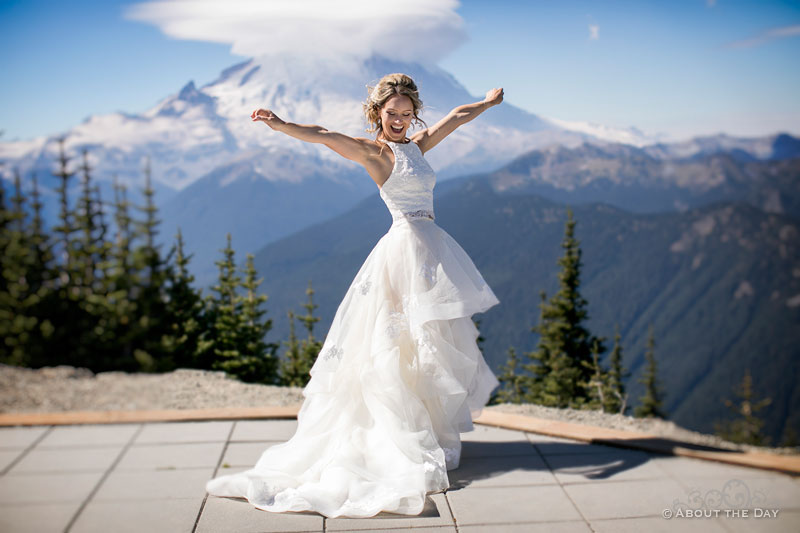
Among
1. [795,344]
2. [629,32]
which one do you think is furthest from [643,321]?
[629,32]

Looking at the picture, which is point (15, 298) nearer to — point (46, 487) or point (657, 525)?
point (46, 487)

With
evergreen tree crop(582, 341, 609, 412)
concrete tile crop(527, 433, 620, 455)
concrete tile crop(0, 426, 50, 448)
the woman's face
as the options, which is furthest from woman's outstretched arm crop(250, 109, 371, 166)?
evergreen tree crop(582, 341, 609, 412)

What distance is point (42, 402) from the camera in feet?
16.4

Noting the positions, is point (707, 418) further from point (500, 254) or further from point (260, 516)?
point (260, 516)

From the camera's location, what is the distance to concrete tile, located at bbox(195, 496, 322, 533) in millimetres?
2717

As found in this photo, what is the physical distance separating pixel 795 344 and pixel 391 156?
8677 cm

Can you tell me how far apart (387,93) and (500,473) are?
6.90ft

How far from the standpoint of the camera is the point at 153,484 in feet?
10.7

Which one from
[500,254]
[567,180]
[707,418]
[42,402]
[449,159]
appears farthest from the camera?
[567,180]

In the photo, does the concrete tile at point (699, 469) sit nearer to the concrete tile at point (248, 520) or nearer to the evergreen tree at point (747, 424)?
the concrete tile at point (248, 520)

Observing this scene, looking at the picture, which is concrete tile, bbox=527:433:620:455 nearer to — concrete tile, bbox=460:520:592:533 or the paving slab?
concrete tile, bbox=460:520:592:533

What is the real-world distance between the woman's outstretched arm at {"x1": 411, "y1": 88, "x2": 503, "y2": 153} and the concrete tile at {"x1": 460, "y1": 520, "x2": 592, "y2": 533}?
6.47ft

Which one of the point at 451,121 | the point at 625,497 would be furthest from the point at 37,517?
the point at 451,121

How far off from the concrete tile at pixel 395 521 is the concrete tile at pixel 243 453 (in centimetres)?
98
